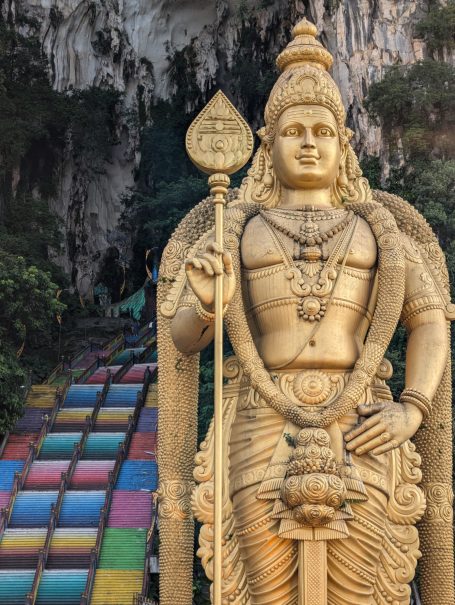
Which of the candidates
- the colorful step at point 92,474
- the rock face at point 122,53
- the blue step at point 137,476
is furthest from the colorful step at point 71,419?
the rock face at point 122,53

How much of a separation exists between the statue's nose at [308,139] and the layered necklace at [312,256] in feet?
1.24

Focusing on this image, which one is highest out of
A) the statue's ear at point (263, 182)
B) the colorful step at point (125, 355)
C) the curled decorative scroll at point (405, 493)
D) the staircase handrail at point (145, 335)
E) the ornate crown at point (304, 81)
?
the ornate crown at point (304, 81)

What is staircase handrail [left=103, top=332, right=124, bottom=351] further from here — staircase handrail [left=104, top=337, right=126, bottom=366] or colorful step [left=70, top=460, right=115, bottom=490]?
colorful step [left=70, top=460, right=115, bottom=490]

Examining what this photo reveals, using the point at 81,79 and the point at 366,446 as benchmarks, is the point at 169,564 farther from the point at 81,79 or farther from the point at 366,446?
the point at 81,79

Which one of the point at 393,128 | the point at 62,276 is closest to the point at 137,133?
the point at 62,276

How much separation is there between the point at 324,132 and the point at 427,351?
1.41 metres

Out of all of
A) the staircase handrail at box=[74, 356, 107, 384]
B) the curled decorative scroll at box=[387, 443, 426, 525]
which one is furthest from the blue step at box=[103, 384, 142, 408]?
the curled decorative scroll at box=[387, 443, 426, 525]

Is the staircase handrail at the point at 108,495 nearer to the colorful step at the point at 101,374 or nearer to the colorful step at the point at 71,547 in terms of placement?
the colorful step at the point at 71,547

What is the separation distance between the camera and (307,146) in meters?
6.93

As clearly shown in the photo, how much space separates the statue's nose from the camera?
6.92 metres

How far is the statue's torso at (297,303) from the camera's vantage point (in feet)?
21.7

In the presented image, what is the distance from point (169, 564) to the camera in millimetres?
6758

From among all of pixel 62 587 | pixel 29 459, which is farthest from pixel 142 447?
pixel 62 587

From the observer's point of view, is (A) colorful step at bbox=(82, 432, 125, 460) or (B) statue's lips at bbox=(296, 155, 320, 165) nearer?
(B) statue's lips at bbox=(296, 155, 320, 165)
